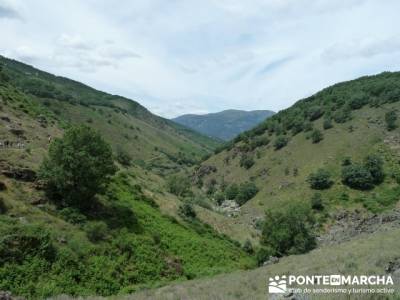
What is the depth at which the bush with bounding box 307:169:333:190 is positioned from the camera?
73.9 meters

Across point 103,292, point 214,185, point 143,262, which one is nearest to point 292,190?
point 214,185

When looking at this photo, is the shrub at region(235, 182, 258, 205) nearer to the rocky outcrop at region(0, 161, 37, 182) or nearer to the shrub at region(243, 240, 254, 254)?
the shrub at region(243, 240, 254, 254)

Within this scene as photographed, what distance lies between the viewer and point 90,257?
27516mm

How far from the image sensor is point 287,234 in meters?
42.9

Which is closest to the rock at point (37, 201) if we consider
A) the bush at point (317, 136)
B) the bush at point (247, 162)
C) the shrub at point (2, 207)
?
the shrub at point (2, 207)

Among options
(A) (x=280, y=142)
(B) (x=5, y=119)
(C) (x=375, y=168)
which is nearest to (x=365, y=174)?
(C) (x=375, y=168)

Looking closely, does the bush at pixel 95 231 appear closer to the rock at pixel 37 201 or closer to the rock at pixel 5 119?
the rock at pixel 37 201

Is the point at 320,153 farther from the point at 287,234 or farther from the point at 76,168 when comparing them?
the point at 76,168

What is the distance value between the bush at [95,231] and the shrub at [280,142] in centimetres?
7454

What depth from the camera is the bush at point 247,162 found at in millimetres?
99625

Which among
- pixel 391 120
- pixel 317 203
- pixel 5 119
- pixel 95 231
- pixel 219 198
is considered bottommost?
pixel 219 198

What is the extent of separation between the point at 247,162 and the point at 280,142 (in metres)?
10.1

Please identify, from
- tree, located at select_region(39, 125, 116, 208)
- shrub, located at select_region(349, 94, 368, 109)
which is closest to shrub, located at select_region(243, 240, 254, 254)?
tree, located at select_region(39, 125, 116, 208)

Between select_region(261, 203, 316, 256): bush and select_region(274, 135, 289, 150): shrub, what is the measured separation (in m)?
54.8
